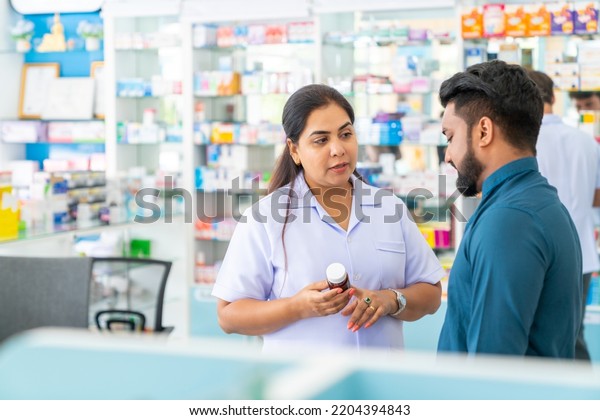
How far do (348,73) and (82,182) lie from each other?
2070 mm

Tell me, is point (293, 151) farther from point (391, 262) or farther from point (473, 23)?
point (473, 23)

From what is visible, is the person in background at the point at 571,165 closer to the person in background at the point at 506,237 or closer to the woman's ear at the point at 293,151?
the woman's ear at the point at 293,151

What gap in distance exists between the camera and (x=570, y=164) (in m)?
4.21

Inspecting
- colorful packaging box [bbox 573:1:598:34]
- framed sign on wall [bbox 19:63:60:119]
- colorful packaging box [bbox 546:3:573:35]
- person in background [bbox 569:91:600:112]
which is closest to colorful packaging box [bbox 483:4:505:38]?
colorful packaging box [bbox 546:3:573:35]

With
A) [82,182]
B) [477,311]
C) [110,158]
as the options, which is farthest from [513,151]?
[110,158]

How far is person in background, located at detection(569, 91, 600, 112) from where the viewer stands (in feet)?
17.7

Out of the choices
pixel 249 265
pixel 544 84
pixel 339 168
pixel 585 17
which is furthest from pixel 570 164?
pixel 249 265

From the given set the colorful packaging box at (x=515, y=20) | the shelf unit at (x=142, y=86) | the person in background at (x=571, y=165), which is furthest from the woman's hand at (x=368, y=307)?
the shelf unit at (x=142, y=86)

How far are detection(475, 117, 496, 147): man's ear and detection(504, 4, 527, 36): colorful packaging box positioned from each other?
12.5 feet

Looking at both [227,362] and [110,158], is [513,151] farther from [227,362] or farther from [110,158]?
[110,158]

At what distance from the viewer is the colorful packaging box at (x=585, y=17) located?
17.2ft

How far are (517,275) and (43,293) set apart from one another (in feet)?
7.60

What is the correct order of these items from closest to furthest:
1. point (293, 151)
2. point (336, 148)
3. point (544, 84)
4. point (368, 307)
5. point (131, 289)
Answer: point (368, 307), point (336, 148), point (293, 151), point (544, 84), point (131, 289)

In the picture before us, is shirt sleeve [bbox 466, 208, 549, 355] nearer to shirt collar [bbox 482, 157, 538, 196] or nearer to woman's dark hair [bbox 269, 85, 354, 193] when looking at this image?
shirt collar [bbox 482, 157, 538, 196]
